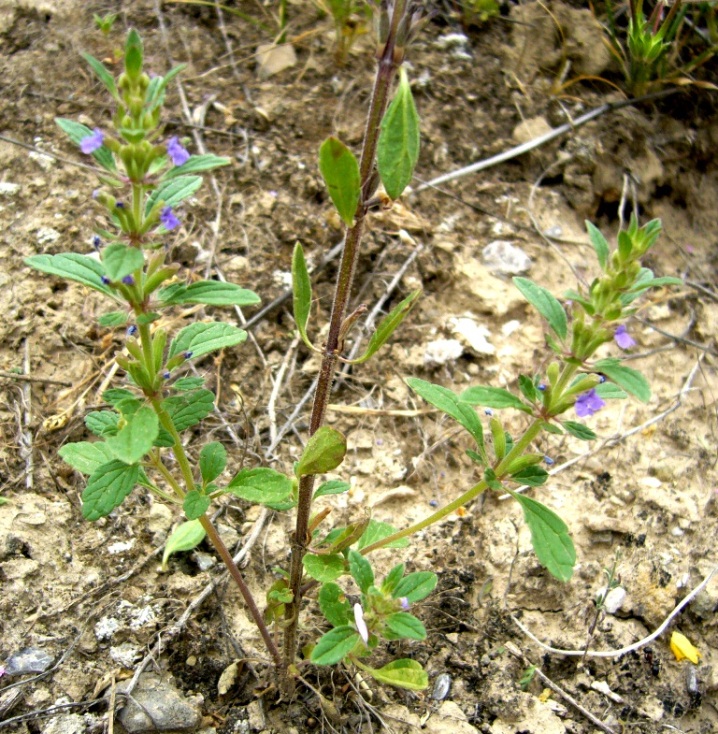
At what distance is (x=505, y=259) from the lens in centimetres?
333

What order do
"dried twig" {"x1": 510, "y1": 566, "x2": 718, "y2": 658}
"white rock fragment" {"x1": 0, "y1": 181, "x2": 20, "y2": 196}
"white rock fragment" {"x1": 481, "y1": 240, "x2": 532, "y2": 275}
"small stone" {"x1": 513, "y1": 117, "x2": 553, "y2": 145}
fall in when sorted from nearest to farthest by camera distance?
"dried twig" {"x1": 510, "y1": 566, "x2": 718, "y2": 658} < "white rock fragment" {"x1": 0, "y1": 181, "x2": 20, "y2": 196} < "white rock fragment" {"x1": 481, "y1": 240, "x2": 532, "y2": 275} < "small stone" {"x1": 513, "y1": 117, "x2": 553, "y2": 145}

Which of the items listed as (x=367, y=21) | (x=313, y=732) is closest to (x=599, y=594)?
(x=313, y=732)

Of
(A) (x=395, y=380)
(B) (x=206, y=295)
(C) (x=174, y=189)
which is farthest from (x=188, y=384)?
(A) (x=395, y=380)

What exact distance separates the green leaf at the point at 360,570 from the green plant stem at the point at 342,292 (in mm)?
184

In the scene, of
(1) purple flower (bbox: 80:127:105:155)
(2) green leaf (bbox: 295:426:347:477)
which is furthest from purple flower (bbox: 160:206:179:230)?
(2) green leaf (bbox: 295:426:347:477)

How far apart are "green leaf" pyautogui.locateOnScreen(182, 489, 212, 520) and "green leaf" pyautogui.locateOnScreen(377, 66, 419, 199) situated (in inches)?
37.9

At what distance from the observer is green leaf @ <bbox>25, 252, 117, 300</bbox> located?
1.67m

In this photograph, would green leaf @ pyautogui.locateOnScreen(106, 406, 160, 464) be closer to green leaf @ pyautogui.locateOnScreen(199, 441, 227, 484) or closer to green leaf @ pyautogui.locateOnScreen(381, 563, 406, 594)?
green leaf @ pyautogui.locateOnScreen(199, 441, 227, 484)

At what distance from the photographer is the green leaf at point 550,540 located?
1.82 meters

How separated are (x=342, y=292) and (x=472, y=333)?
1430 mm

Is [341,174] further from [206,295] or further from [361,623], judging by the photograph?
[361,623]

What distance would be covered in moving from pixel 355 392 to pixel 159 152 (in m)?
1.64

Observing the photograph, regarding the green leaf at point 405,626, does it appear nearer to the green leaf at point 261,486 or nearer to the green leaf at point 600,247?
the green leaf at point 261,486

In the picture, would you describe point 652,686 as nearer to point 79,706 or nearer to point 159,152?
point 79,706
